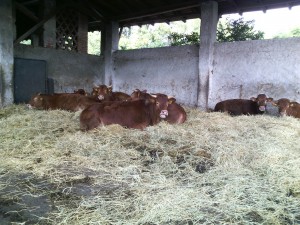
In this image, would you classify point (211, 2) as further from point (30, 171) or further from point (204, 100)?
point (30, 171)

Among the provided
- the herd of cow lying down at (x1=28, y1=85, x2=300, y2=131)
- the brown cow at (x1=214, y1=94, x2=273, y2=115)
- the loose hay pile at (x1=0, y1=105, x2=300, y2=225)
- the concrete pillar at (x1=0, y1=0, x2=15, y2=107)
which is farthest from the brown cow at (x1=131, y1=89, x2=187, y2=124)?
the concrete pillar at (x1=0, y1=0, x2=15, y2=107)

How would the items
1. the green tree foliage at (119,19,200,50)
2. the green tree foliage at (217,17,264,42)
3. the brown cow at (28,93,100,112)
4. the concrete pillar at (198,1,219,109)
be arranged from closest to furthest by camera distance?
the brown cow at (28,93,100,112)
the concrete pillar at (198,1,219,109)
the green tree foliage at (217,17,264,42)
the green tree foliage at (119,19,200,50)

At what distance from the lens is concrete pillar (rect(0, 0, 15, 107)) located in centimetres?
921

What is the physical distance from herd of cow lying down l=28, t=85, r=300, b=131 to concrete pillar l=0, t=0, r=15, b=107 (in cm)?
171

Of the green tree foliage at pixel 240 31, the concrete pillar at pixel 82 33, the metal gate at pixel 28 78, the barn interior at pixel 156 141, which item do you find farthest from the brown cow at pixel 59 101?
the green tree foliage at pixel 240 31

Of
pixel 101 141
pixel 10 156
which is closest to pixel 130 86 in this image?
pixel 101 141

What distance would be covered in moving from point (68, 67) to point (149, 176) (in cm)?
935

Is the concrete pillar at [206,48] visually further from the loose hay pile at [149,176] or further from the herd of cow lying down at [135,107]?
the loose hay pile at [149,176]

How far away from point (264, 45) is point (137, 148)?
5812 mm

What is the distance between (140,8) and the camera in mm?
11727

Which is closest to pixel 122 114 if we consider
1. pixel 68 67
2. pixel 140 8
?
pixel 68 67

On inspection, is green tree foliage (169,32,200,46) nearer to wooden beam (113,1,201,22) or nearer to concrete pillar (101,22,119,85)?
wooden beam (113,1,201,22)

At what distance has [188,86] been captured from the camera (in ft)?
33.5

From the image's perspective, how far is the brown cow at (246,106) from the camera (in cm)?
793
